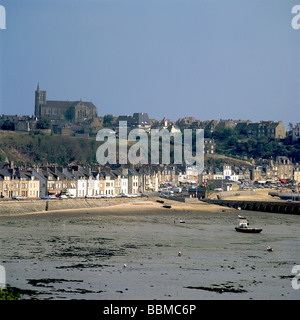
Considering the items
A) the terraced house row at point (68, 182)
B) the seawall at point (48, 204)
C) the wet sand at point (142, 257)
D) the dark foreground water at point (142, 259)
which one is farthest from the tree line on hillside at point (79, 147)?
the dark foreground water at point (142, 259)

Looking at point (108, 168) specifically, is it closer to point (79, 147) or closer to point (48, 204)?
point (48, 204)

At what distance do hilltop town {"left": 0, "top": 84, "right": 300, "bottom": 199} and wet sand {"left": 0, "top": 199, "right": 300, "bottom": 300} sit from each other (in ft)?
46.5

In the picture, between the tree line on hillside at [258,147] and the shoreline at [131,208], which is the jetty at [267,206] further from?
the tree line on hillside at [258,147]

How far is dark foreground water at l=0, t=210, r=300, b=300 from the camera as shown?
3366 cm

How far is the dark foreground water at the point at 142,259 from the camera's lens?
33656mm

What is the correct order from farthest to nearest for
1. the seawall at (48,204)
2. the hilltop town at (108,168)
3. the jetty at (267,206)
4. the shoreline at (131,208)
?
1. the jetty at (267,206)
2. the hilltop town at (108,168)
3. the shoreline at (131,208)
4. the seawall at (48,204)

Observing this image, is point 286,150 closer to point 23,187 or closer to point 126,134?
point 126,134

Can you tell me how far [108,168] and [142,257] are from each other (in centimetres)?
5937

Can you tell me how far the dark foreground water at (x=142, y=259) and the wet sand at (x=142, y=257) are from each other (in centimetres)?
4

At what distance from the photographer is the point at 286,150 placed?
187500 mm

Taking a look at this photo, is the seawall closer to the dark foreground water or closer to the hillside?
the dark foreground water

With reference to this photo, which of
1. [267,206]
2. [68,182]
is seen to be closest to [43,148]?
[68,182]
